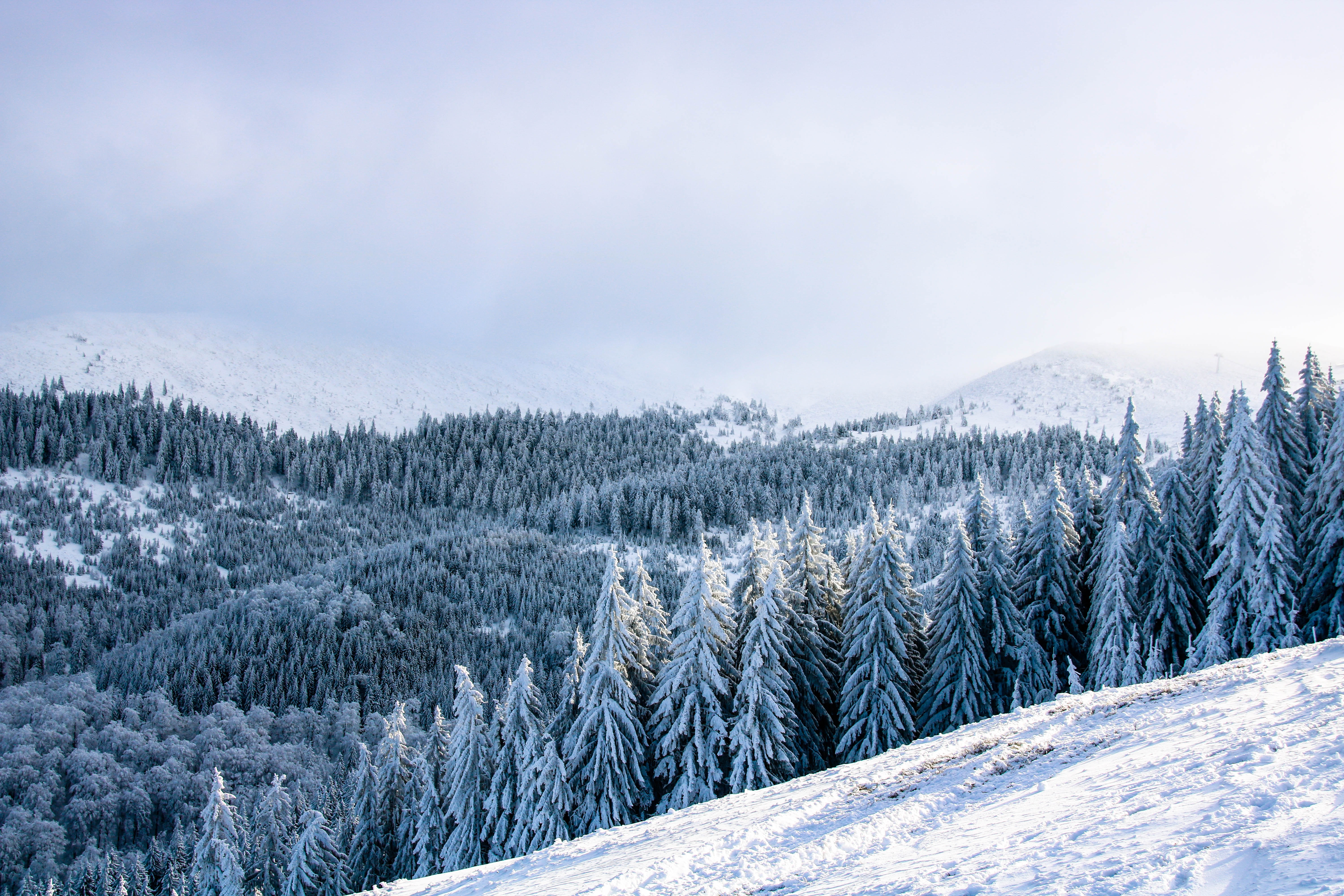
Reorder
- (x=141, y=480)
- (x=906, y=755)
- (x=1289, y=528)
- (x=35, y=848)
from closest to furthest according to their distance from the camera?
(x=906, y=755), (x=1289, y=528), (x=35, y=848), (x=141, y=480)

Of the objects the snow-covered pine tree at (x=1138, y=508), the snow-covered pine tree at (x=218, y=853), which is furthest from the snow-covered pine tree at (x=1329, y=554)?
the snow-covered pine tree at (x=218, y=853)

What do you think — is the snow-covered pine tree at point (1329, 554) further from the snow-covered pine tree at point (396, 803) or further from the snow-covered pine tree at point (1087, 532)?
the snow-covered pine tree at point (396, 803)

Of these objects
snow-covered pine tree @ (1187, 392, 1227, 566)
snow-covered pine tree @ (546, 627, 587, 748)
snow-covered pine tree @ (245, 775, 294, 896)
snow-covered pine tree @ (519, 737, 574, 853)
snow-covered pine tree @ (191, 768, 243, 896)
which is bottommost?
snow-covered pine tree @ (245, 775, 294, 896)

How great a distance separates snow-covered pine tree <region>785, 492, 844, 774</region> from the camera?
102 ft

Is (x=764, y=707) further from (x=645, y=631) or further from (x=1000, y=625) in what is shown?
(x=1000, y=625)

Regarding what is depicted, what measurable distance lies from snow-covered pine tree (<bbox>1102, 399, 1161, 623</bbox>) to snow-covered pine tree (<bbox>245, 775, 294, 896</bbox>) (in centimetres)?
4718

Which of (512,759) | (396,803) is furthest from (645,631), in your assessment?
(396,803)

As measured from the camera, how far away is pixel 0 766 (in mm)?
75250

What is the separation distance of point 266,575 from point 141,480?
7035 cm

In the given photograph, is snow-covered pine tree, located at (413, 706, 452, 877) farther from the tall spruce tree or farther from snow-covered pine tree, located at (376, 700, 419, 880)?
the tall spruce tree

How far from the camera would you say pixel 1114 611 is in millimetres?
31734

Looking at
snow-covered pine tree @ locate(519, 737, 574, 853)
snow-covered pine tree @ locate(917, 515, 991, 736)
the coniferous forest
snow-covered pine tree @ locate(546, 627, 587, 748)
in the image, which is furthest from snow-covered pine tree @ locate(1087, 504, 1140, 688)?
snow-covered pine tree @ locate(519, 737, 574, 853)

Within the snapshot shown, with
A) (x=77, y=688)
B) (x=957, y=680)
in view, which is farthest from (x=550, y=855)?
(x=77, y=688)

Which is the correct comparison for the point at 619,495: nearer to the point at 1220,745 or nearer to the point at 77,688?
the point at 77,688
